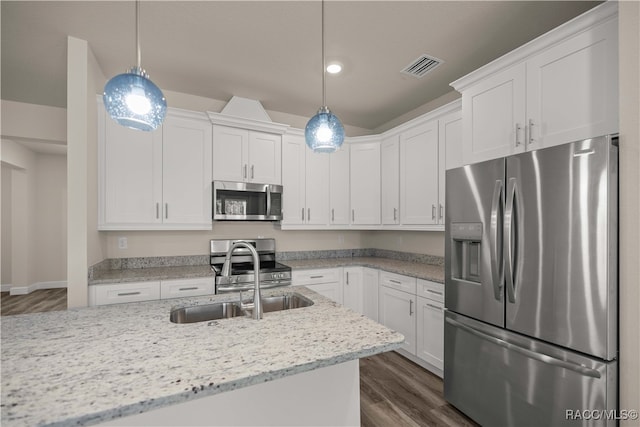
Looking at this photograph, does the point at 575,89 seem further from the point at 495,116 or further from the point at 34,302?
the point at 34,302

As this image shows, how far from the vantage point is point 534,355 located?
1.65 metres

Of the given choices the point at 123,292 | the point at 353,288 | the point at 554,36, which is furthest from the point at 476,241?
the point at 123,292

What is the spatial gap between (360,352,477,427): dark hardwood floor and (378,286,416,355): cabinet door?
0.26 meters

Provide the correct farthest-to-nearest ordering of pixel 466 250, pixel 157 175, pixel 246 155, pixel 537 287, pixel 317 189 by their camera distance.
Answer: pixel 317 189, pixel 246 155, pixel 157 175, pixel 466 250, pixel 537 287

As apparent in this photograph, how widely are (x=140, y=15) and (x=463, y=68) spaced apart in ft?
8.81

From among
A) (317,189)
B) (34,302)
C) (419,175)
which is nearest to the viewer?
(419,175)

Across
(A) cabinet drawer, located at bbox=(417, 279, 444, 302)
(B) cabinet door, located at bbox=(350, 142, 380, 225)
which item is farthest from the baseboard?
(A) cabinet drawer, located at bbox=(417, 279, 444, 302)

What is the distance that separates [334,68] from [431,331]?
2587mm

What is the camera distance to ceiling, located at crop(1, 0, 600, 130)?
201 centimetres

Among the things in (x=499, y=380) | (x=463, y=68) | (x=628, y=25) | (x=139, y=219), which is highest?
(x=463, y=68)

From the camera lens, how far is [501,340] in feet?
5.98

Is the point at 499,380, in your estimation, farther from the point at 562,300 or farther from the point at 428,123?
the point at 428,123

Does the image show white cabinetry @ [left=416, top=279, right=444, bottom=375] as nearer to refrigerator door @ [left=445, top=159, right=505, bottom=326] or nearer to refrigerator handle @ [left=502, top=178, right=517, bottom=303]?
refrigerator door @ [left=445, top=159, right=505, bottom=326]

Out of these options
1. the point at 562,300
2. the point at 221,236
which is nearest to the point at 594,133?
the point at 562,300
